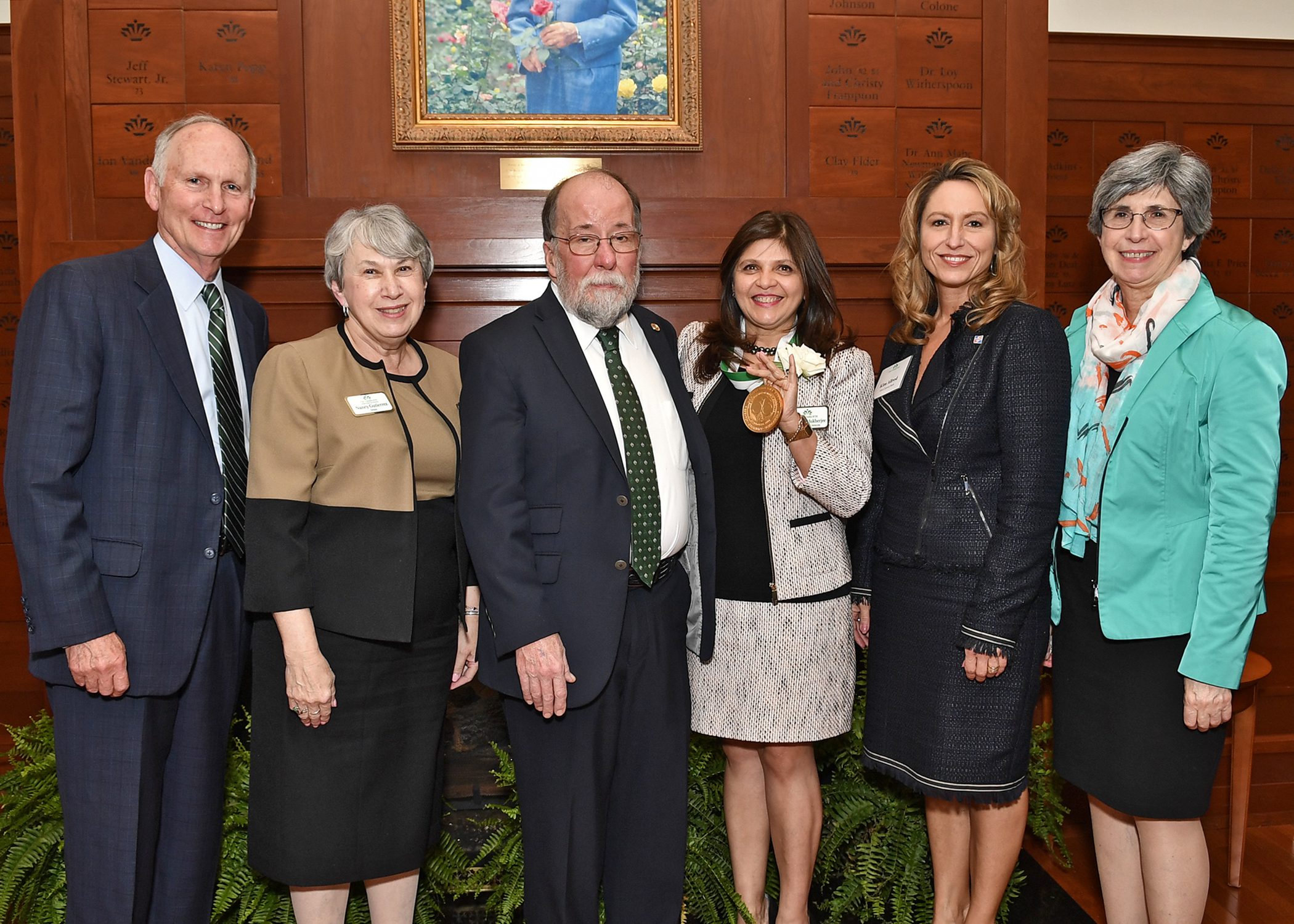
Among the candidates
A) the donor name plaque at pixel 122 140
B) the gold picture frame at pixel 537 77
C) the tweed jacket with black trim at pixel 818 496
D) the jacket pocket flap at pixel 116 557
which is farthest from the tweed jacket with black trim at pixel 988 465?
the donor name plaque at pixel 122 140

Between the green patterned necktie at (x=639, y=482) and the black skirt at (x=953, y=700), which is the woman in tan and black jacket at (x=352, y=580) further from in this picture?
the black skirt at (x=953, y=700)

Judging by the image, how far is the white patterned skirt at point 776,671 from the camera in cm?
229

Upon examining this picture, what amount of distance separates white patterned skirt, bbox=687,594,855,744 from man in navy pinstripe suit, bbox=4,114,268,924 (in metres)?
1.17

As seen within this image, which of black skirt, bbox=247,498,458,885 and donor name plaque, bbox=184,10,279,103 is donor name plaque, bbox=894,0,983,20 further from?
black skirt, bbox=247,498,458,885

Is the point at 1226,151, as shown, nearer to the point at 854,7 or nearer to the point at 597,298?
the point at 854,7

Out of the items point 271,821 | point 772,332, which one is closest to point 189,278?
point 271,821

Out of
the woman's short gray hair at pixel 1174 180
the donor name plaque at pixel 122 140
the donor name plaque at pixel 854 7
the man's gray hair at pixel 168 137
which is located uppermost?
the donor name plaque at pixel 854 7

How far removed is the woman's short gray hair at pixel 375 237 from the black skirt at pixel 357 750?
56cm

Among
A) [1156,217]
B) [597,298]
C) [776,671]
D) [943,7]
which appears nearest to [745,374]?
[597,298]

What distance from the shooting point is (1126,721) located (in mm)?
2105

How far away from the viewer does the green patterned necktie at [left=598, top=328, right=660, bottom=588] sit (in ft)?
6.73

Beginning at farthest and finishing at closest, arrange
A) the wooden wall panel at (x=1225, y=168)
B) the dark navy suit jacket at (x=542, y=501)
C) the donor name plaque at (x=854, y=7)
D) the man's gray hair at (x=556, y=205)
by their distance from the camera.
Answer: the wooden wall panel at (x=1225, y=168), the donor name plaque at (x=854, y=7), the man's gray hair at (x=556, y=205), the dark navy suit jacket at (x=542, y=501)

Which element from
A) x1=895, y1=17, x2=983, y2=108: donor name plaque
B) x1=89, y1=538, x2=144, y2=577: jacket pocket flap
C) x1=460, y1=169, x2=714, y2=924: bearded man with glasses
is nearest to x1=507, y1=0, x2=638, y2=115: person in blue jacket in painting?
x1=895, y1=17, x2=983, y2=108: donor name plaque

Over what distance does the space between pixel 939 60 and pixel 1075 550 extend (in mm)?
1845
